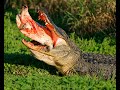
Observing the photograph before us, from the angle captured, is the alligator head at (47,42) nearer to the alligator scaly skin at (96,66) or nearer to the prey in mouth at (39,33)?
the prey in mouth at (39,33)

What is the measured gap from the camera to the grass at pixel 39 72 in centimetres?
636

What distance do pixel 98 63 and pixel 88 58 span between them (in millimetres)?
188

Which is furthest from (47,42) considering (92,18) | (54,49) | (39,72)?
(92,18)

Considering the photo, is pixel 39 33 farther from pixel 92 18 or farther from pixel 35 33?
pixel 92 18

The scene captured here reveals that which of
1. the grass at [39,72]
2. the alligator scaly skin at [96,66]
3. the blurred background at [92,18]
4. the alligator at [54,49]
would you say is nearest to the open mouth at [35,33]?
the alligator at [54,49]

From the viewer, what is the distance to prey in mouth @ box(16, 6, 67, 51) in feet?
23.9

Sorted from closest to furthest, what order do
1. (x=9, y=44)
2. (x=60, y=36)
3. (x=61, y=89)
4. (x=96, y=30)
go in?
(x=61, y=89), (x=60, y=36), (x=9, y=44), (x=96, y=30)

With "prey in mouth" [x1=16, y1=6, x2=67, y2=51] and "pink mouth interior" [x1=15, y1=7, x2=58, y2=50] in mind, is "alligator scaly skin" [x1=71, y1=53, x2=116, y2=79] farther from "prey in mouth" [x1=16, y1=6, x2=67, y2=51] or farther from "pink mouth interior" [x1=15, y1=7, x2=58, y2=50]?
"pink mouth interior" [x1=15, y1=7, x2=58, y2=50]

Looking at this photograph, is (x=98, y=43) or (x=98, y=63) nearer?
(x=98, y=63)

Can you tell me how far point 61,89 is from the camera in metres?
6.29

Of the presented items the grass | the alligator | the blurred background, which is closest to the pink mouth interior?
the alligator

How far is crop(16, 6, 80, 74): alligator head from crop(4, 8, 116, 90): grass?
0.21 m

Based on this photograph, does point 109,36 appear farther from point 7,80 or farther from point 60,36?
point 7,80

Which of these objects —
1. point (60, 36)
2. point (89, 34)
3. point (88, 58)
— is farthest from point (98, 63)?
point (89, 34)
